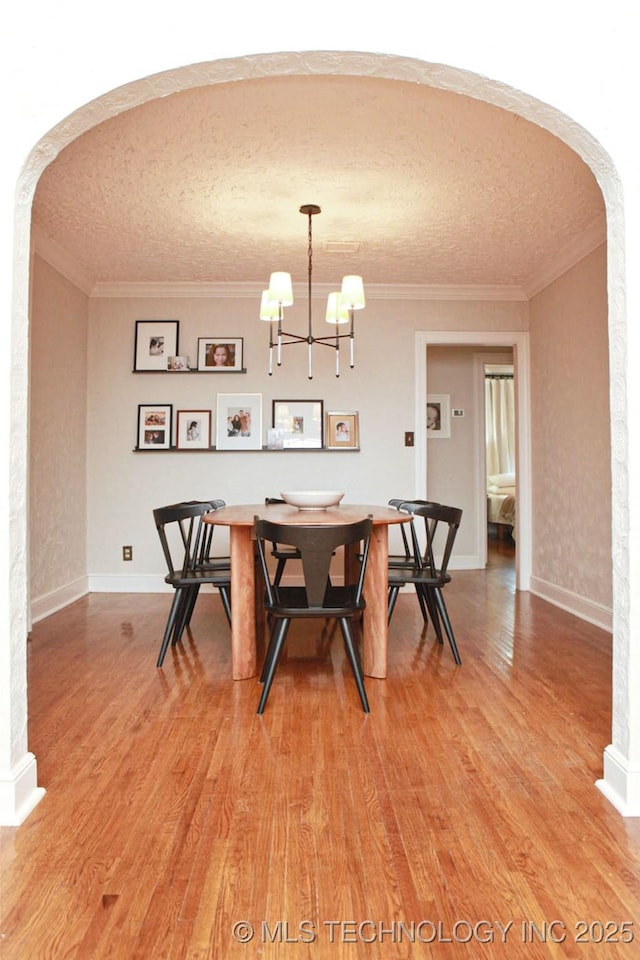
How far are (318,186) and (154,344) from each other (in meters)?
2.23

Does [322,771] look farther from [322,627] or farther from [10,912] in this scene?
[322,627]

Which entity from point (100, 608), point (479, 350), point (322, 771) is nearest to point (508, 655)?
point (322, 771)

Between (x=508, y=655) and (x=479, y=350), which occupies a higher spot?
(x=479, y=350)

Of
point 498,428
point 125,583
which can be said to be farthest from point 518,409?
point 498,428

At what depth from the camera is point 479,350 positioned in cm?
633

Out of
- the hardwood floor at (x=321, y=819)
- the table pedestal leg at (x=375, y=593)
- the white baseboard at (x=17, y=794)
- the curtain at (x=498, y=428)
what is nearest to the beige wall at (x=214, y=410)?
the hardwood floor at (x=321, y=819)

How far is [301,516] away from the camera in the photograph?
3.01 metres

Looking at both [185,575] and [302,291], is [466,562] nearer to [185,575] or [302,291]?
[302,291]

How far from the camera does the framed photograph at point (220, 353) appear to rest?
5031 mm

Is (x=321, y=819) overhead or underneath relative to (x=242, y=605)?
underneath

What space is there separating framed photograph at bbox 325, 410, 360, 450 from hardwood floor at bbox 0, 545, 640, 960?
232cm

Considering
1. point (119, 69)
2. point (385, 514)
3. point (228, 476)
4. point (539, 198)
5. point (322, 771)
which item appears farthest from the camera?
point (228, 476)

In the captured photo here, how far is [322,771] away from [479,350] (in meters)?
5.17

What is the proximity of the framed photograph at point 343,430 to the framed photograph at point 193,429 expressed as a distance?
981 millimetres
